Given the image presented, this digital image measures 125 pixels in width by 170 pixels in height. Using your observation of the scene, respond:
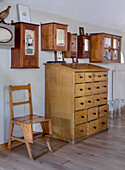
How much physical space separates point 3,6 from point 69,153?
231 centimetres

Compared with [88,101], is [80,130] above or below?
below

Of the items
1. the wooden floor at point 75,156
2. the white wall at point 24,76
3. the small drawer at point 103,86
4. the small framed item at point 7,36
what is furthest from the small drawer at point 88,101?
the small framed item at point 7,36

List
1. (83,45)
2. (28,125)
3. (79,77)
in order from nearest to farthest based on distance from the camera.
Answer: (28,125)
(79,77)
(83,45)

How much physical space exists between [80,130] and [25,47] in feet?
5.25

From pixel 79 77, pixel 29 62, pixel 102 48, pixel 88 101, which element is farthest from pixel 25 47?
pixel 102 48

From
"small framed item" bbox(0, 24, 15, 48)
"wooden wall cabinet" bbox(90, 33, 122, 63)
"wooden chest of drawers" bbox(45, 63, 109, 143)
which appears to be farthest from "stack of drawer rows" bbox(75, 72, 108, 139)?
"small framed item" bbox(0, 24, 15, 48)

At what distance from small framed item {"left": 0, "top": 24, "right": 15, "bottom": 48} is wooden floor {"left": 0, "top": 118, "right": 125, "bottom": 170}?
1527 millimetres

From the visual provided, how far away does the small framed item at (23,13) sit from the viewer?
381 cm

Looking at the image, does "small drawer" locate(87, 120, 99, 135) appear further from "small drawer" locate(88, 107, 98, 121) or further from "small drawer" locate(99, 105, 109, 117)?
"small drawer" locate(99, 105, 109, 117)

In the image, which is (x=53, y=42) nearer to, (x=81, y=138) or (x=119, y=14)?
(x=81, y=138)

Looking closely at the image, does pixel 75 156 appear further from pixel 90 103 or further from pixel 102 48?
pixel 102 48

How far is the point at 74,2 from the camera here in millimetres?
4543

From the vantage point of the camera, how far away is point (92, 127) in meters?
4.32

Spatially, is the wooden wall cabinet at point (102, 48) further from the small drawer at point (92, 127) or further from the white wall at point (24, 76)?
the small drawer at point (92, 127)
